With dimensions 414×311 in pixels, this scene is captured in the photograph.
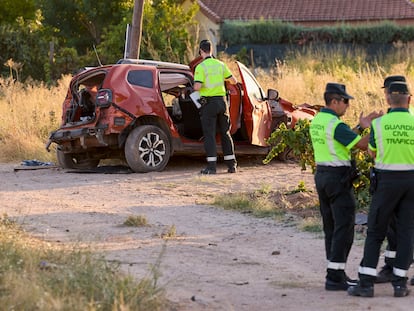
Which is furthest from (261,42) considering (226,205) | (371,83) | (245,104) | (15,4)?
(226,205)

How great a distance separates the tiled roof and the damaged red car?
90.4 feet

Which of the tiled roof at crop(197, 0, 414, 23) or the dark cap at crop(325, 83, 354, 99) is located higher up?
the tiled roof at crop(197, 0, 414, 23)

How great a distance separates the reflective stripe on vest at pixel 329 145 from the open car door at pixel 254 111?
738cm

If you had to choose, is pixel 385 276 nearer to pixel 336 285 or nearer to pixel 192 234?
pixel 336 285

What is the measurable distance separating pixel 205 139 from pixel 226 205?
317 cm

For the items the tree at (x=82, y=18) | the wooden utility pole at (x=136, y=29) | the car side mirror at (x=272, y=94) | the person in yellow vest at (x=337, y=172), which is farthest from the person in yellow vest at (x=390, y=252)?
the tree at (x=82, y=18)

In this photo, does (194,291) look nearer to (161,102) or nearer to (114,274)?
(114,274)

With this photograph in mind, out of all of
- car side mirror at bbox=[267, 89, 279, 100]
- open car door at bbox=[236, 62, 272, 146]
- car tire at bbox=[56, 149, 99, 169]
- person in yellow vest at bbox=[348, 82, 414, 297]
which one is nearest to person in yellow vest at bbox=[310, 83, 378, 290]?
person in yellow vest at bbox=[348, 82, 414, 297]

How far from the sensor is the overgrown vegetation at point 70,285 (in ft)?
23.0

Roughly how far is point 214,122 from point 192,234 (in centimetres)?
490

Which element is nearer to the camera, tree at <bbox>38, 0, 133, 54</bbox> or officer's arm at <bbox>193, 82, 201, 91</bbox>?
officer's arm at <bbox>193, 82, 201, 91</bbox>

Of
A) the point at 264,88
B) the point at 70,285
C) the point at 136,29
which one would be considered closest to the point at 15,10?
the point at 264,88

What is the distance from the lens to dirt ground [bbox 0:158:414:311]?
27.2ft

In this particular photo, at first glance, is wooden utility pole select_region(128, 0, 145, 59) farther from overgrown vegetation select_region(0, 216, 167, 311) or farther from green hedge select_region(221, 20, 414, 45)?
green hedge select_region(221, 20, 414, 45)
